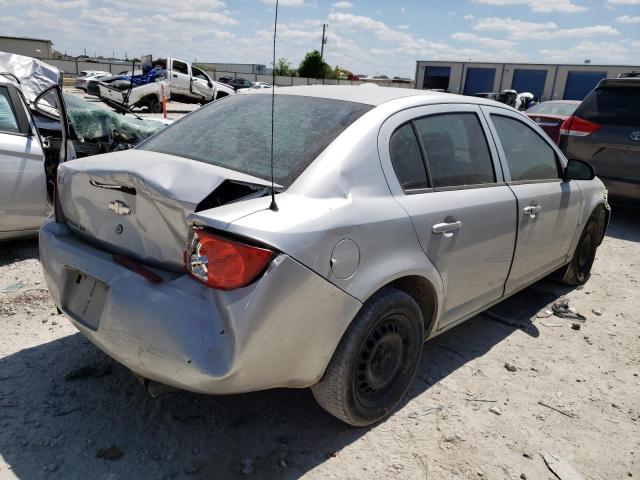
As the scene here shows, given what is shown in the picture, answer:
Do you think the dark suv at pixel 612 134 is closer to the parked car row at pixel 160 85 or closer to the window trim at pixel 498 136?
the window trim at pixel 498 136

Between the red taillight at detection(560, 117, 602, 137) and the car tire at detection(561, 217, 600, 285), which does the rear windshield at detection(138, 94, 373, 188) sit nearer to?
the car tire at detection(561, 217, 600, 285)

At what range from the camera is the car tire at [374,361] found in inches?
90.2

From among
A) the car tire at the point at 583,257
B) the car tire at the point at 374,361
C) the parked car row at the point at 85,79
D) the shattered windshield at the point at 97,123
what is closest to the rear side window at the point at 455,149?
the car tire at the point at 374,361

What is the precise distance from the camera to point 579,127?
671 cm

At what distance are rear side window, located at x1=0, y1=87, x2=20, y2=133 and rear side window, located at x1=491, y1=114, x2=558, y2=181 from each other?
3959 mm

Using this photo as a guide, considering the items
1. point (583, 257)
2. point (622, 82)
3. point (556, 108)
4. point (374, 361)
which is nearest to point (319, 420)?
point (374, 361)

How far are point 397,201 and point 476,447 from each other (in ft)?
4.23

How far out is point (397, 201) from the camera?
8.00 ft

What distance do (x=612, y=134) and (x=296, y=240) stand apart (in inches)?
235

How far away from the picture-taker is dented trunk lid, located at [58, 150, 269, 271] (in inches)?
82.4

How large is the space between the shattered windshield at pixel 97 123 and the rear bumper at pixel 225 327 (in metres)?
3.52

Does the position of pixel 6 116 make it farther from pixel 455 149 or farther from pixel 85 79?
pixel 85 79

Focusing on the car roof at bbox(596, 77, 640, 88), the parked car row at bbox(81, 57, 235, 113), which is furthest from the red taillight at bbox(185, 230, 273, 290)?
the parked car row at bbox(81, 57, 235, 113)

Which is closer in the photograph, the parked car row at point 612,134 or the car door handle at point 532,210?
the car door handle at point 532,210
